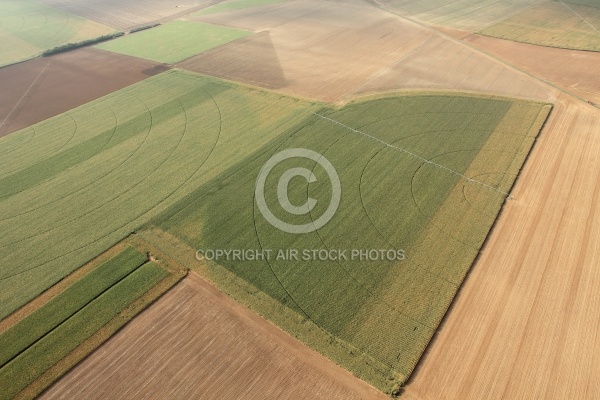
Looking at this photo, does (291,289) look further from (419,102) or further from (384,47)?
(384,47)

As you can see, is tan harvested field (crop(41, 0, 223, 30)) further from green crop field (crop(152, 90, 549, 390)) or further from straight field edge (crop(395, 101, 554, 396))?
straight field edge (crop(395, 101, 554, 396))

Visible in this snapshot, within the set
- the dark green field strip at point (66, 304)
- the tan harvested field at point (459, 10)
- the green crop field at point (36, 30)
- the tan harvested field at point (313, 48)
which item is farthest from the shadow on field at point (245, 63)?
the dark green field strip at point (66, 304)

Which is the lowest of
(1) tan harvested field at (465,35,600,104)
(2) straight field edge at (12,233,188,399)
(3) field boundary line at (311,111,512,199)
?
(2) straight field edge at (12,233,188,399)

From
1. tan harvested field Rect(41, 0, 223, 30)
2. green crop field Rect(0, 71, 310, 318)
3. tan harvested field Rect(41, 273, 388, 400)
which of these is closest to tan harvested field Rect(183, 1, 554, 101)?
green crop field Rect(0, 71, 310, 318)

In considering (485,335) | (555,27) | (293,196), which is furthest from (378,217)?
(555,27)

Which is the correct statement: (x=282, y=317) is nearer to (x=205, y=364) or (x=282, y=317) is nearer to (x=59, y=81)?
(x=205, y=364)

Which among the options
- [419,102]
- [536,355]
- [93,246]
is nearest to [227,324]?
[93,246]

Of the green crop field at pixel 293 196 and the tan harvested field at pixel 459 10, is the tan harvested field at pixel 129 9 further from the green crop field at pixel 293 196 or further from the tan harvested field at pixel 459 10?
the tan harvested field at pixel 459 10
